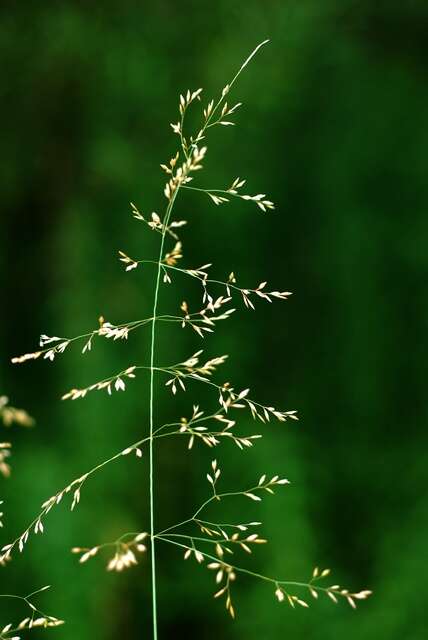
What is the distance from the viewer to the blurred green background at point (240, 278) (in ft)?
6.62

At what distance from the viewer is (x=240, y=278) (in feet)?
6.86

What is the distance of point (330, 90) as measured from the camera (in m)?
2.15

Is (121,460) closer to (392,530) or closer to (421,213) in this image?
(392,530)

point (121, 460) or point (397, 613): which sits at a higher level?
point (121, 460)

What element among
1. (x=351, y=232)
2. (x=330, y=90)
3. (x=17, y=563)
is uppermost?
(x=330, y=90)

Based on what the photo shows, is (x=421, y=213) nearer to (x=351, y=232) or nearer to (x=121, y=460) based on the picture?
(x=351, y=232)

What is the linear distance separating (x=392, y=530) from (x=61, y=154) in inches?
54.7

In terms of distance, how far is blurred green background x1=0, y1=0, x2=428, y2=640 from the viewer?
2018 millimetres

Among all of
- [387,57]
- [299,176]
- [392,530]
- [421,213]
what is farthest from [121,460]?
[387,57]

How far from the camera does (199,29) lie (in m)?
2.07

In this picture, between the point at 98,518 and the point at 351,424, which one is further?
the point at 351,424

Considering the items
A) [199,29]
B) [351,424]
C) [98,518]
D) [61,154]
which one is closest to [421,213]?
[351,424]

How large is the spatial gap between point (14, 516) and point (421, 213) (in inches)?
55.2

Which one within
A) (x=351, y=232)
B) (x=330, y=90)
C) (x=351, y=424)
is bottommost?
(x=351, y=424)
